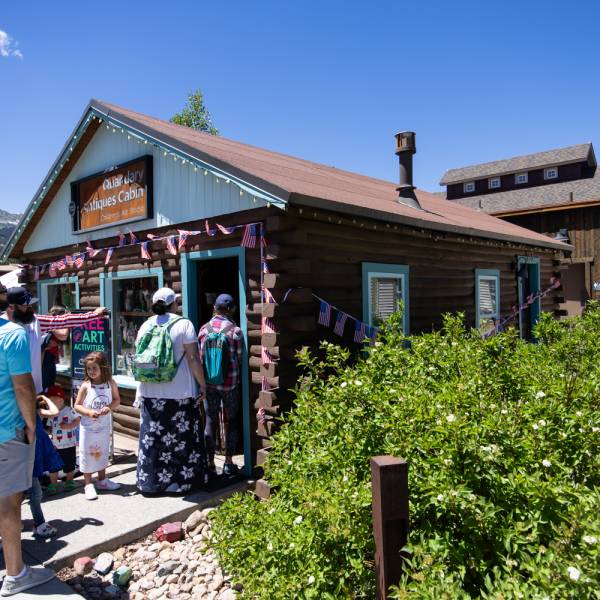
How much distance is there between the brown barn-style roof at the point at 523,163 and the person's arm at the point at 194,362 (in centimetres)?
2608

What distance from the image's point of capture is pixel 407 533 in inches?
88.2

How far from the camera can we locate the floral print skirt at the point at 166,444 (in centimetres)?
504

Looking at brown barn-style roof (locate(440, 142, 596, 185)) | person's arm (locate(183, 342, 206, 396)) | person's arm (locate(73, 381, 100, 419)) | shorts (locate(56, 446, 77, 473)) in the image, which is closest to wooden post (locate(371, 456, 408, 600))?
person's arm (locate(183, 342, 206, 396))

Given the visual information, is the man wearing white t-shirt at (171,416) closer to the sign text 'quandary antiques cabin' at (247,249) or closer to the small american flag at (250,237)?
the sign text 'quandary antiques cabin' at (247,249)

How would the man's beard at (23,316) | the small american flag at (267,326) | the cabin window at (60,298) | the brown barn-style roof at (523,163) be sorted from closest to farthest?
the man's beard at (23,316) → the small american flag at (267,326) → the cabin window at (60,298) → the brown barn-style roof at (523,163)

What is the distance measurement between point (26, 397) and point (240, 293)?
2.79 m

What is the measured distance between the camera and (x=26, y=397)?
3.37 meters

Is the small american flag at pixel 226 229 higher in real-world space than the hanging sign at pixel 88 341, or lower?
higher

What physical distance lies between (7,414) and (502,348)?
367 cm

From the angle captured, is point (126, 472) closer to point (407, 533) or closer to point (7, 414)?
point (7, 414)

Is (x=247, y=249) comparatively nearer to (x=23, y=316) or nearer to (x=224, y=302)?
(x=224, y=302)

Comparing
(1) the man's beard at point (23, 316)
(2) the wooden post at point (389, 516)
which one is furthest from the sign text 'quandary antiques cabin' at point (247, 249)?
(2) the wooden post at point (389, 516)

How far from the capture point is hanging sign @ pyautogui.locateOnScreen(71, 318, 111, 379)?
6.36 meters

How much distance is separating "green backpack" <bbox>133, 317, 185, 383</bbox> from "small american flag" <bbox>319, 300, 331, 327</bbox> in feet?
5.56
